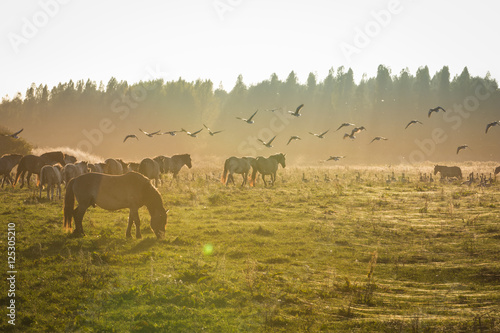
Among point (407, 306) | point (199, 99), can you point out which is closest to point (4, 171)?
point (407, 306)

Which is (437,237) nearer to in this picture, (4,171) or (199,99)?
(4,171)

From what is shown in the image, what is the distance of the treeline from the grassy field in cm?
8140

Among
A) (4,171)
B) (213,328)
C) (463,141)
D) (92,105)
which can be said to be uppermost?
(92,105)

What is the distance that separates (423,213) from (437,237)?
16.0 feet

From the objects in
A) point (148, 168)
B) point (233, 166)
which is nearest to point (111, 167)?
point (148, 168)

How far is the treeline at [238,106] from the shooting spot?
108625mm

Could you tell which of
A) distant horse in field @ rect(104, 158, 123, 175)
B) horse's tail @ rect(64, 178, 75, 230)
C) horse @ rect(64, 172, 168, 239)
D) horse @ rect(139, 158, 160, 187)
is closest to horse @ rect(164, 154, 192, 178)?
horse @ rect(139, 158, 160, 187)

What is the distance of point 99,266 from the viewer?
399 inches

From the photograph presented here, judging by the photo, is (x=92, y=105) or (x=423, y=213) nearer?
(x=423, y=213)

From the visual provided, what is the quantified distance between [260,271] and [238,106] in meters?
111

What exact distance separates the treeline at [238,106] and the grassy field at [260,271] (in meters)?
81.4

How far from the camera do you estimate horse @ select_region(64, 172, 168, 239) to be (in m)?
13.2

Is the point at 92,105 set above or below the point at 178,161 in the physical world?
above

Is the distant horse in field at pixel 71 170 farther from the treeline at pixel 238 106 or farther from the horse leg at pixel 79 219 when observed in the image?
the treeline at pixel 238 106
